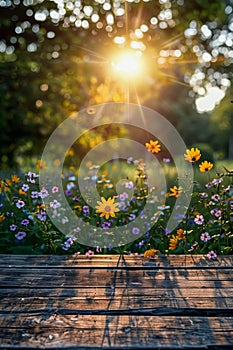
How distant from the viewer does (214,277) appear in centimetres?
197

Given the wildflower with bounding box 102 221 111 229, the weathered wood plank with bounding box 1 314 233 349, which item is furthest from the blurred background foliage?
the weathered wood plank with bounding box 1 314 233 349

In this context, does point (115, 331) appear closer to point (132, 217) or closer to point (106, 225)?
point (106, 225)

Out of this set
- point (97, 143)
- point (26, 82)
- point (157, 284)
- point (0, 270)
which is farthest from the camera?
point (97, 143)

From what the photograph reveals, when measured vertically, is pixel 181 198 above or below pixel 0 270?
above

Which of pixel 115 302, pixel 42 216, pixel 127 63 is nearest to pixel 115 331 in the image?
pixel 115 302

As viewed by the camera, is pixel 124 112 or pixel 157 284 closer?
pixel 157 284

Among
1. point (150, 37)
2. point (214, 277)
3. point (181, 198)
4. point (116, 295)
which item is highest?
point (150, 37)

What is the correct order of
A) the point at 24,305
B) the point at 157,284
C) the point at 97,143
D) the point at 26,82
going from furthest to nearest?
Answer: 1. the point at 97,143
2. the point at 26,82
3. the point at 157,284
4. the point at 24,305

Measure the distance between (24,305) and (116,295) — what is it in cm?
37

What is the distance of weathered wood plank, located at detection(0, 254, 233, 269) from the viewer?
85.0 inches

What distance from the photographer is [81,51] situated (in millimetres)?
4836

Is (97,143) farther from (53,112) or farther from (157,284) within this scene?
(157,284)

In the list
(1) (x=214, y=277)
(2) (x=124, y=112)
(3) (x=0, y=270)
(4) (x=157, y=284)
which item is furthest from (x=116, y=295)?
(2) (x=124, y=112)

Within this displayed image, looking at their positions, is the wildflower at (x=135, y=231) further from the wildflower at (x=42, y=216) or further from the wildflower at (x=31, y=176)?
the wildflower at (x=31, y=176)
